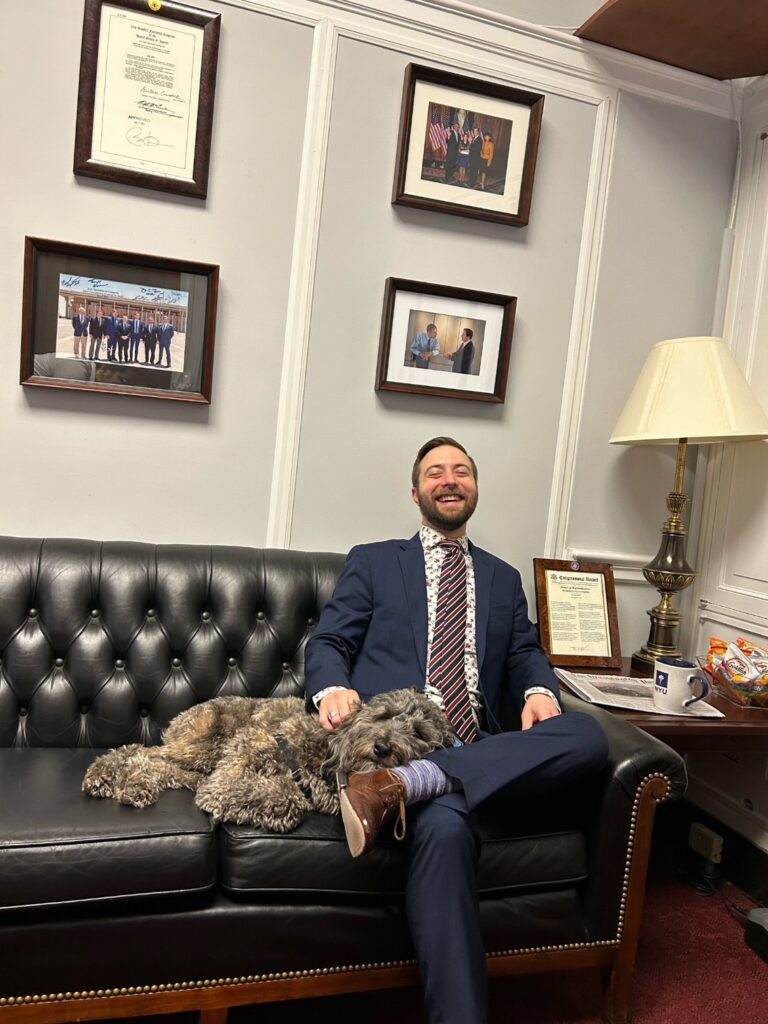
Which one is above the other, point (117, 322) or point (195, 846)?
point (117, 322)

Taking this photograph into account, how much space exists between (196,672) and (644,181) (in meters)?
2.17

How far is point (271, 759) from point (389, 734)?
0.84 ft

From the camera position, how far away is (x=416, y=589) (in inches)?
80.1

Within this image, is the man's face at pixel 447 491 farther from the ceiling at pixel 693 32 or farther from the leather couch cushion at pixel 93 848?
the ceiling at pixel 693 32

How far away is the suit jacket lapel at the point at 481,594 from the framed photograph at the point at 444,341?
58cm

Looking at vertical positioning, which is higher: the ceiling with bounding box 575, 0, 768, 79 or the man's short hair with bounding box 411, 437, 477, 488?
the ceiling with bounding box 575, 0, 768, 79

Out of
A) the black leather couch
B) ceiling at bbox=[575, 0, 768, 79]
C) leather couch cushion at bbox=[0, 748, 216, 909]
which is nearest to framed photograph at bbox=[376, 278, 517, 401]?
the black leather couch

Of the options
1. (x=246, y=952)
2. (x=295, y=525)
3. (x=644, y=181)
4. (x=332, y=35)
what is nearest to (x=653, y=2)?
(x=644, y=181)

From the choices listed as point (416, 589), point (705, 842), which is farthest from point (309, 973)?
point (705, 842)

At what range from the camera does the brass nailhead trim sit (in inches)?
54.8

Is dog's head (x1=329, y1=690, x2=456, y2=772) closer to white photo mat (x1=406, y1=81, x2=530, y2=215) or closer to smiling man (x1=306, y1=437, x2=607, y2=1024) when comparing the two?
smiling man (x1=306, y1=437, x2=607, y2=1024)

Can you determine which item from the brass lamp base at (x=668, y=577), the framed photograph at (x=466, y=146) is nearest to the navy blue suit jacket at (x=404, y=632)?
the brass lamp base at (x=668, y=577)

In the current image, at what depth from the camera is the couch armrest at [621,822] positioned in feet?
5.44

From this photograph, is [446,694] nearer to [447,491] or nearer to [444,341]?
[447,491]
